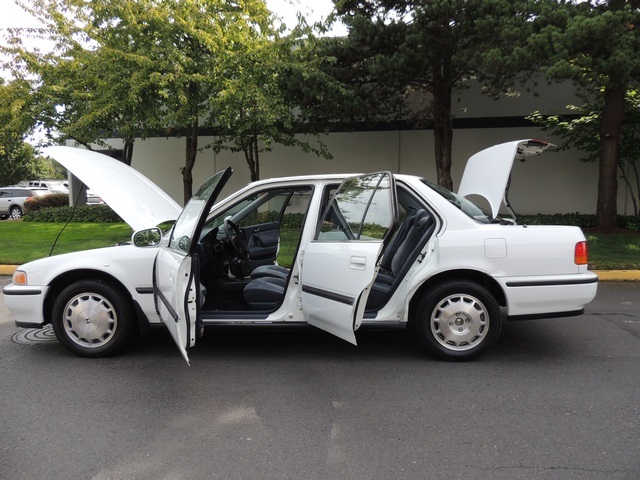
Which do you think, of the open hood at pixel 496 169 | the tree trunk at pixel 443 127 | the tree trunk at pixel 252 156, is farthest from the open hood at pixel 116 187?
the tree trunk at pixel 443 127

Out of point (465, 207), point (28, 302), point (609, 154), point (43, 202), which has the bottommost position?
point (28, 302)

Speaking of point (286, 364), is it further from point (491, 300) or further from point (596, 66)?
point (596, 66)

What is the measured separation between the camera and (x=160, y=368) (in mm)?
3895

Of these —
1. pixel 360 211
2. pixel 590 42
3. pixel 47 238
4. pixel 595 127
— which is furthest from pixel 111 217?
pixel 595 127

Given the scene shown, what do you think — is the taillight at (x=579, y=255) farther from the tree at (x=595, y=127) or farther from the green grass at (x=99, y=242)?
the tree at (x=595, y=127)

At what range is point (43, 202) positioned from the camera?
21.5m

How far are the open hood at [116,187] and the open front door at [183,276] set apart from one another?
1.45 feet

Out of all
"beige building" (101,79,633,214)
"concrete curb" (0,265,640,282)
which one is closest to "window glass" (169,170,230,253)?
"concrete curb" (0,265,640,282)

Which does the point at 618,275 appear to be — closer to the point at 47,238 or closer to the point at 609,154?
the point at 609,154

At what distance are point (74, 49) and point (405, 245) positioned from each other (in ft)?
37.8

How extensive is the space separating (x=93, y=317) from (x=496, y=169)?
12.5ft

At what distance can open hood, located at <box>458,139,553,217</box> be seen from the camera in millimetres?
4238

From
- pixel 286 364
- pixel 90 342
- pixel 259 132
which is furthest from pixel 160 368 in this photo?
pixel 259 132

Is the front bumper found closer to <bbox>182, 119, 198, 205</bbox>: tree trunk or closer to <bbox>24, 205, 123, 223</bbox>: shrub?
<bbox>182, 119, 198, 205</bbox>: tree trunk
